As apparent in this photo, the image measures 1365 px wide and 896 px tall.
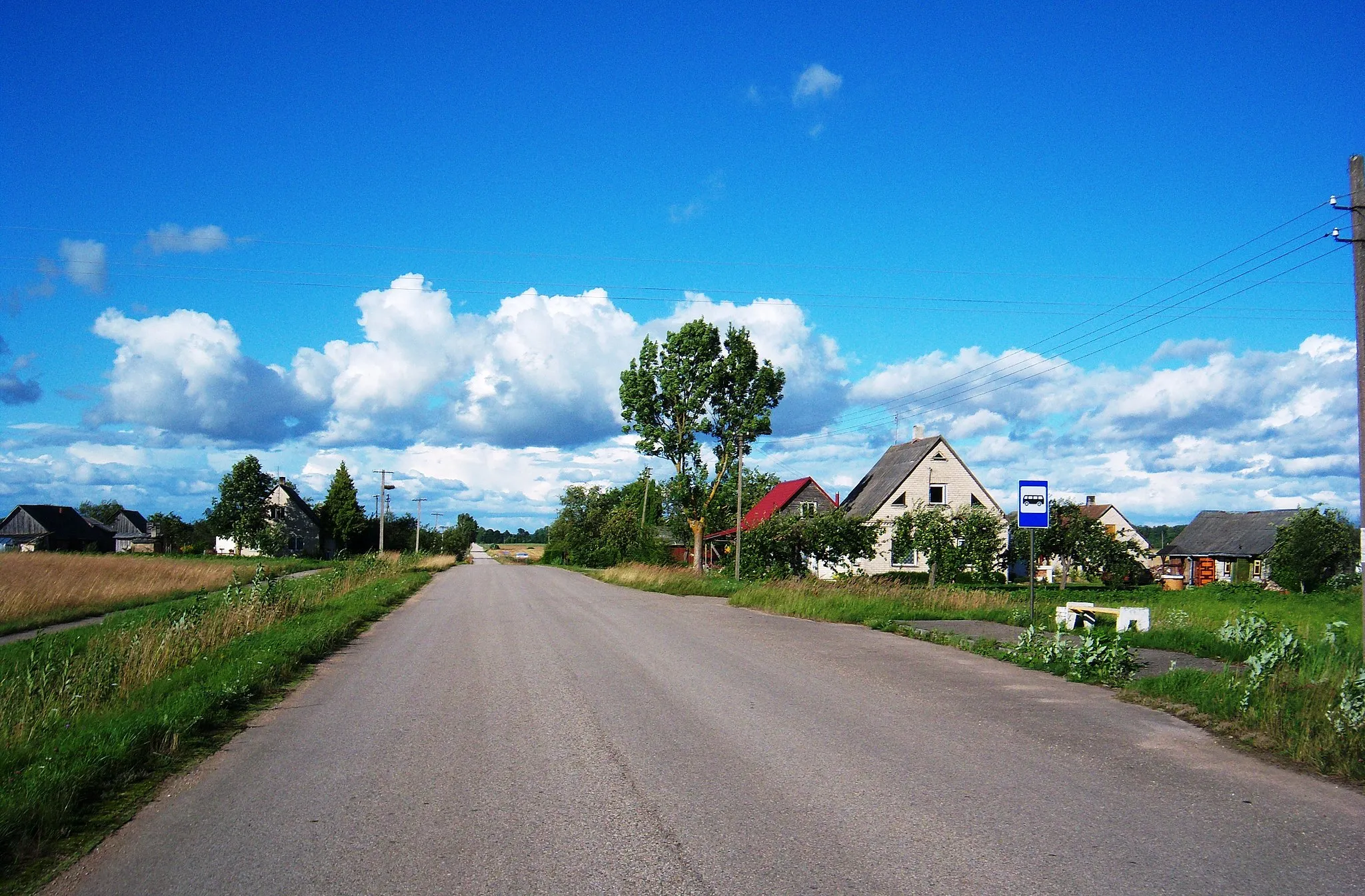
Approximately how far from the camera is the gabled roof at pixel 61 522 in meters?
88.2

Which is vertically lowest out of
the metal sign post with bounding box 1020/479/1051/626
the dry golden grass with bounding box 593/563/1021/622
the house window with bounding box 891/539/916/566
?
the dry golden grass with bounding box 593/563/1021/622

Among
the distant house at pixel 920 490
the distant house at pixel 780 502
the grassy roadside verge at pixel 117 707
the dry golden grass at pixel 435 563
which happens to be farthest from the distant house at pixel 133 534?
the grassy roadside verge at pixel 117 707

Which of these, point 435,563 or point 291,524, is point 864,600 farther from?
point 291,524

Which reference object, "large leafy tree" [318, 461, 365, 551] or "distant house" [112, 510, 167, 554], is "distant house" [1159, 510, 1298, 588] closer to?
"large leafy tree" [318, 461, 365, 551]

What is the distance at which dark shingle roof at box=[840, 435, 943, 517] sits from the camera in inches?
1966

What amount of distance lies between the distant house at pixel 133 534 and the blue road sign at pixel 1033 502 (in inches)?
3922

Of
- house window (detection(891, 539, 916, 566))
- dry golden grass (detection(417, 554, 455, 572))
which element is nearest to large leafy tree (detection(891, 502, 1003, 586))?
house window (detection(891, 539, 916, 566))

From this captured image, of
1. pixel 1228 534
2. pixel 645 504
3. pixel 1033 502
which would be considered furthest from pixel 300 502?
pixel 1033 502

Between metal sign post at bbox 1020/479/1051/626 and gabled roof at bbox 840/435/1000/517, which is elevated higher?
gabled roof at bbox 840/435/1000/517

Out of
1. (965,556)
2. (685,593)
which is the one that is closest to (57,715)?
(685,593)

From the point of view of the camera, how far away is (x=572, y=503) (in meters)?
104

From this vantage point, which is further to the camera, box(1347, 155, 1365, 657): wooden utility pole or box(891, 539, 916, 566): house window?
box(891, 539, 916, 566): house window

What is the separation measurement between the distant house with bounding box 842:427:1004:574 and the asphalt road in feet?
127

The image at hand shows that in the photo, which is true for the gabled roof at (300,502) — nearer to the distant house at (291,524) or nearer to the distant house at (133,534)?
the distant house at (291,524)
